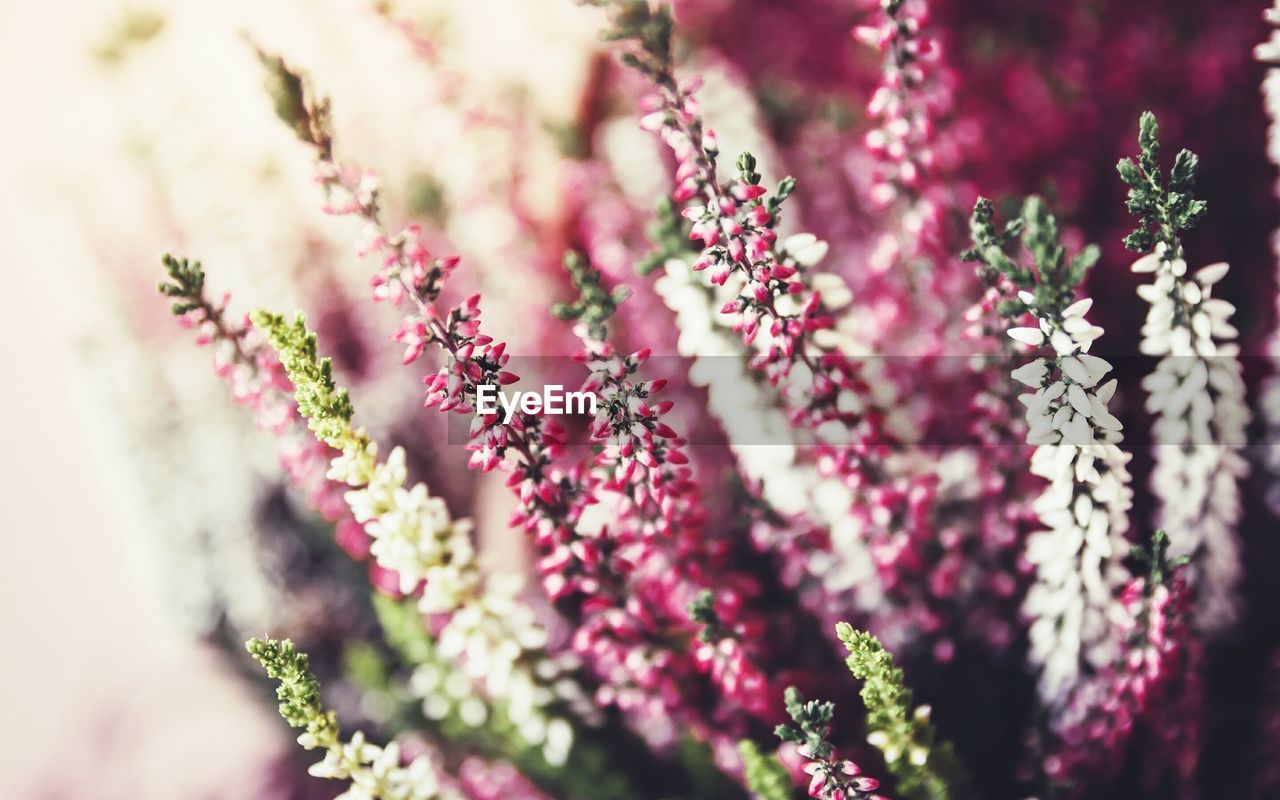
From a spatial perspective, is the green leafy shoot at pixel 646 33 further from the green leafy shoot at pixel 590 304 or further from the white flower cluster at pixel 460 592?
the white flower cluster at pixel 460 592

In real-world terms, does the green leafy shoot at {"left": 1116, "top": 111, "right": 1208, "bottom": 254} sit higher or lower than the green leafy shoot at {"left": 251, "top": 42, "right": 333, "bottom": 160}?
lower

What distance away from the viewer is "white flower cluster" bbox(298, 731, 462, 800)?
582 millimetres

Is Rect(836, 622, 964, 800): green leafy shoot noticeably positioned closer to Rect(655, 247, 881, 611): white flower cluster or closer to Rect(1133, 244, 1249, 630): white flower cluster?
Rect(655, 247, 881, 611): white flower cluster

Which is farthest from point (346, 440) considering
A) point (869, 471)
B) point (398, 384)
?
point (398, 384)

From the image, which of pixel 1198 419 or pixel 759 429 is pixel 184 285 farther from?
pixel 1198 419

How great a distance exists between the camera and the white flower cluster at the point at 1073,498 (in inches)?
19.8

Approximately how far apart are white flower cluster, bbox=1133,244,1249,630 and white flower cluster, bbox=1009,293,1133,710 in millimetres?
56

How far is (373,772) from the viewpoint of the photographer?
0.61 m

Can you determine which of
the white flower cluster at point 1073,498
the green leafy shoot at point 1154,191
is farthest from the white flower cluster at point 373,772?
the green leafy shoot at point 1154,191

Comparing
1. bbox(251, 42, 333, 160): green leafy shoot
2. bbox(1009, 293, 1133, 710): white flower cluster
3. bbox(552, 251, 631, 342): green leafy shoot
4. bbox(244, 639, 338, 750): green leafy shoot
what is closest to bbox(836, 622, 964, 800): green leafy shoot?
bbox(1009, 293, 1133, 710): white flower cluster

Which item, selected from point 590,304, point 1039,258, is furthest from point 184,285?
point 1039,258

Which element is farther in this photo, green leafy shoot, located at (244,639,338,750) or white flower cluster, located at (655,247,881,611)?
white flower cluster, located at (655,247,881,611)

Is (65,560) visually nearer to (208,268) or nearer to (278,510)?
(278,510)

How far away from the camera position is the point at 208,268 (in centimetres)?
98
